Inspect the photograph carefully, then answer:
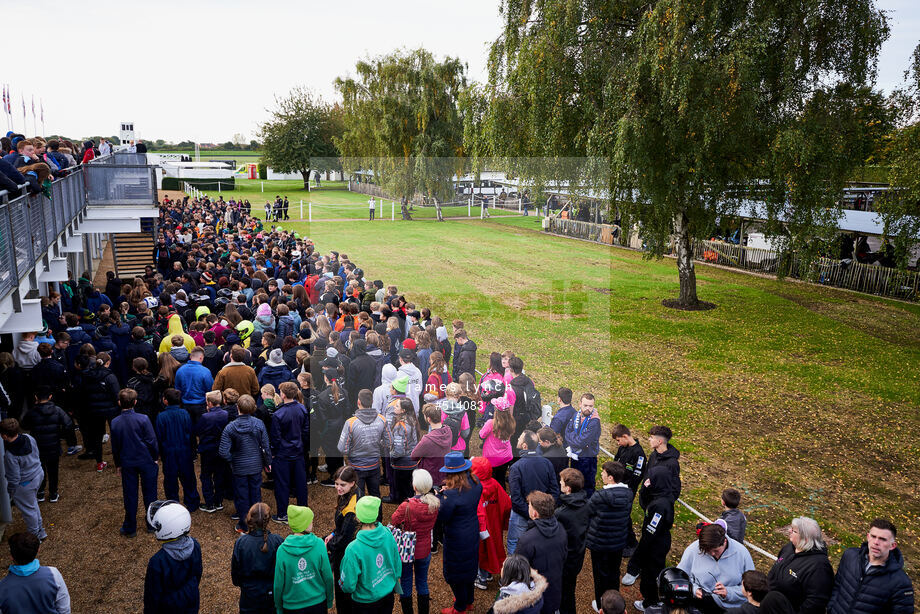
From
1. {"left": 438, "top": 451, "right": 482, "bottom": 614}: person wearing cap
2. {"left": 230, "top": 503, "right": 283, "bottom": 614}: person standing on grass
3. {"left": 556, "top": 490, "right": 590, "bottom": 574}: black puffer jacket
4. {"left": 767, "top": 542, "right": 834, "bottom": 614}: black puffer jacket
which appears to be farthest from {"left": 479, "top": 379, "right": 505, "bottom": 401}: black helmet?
{"left": 767, "top": 542, "right": 834, "bottom": 614}: black puffer jacket

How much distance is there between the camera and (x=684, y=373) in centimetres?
1323

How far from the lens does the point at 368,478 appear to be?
6633 millimetres

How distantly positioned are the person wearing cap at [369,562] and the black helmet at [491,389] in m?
3.24

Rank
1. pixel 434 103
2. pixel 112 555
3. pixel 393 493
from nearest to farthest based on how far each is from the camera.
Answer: pixel 112 555 → pixel 393 493 → pixel 434 103

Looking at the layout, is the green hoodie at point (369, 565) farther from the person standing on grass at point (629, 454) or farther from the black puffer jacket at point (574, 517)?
the person standing on grass at point (629, 454)

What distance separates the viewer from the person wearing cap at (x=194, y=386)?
25.0ft

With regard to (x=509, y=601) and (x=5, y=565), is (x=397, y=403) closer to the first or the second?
(x=509, y=601)

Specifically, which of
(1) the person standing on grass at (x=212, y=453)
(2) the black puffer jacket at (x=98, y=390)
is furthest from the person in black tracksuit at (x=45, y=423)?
(1) the person standing on grass at (x=212, y=453)

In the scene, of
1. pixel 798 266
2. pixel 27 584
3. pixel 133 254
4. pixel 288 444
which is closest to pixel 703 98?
pixel 798 266

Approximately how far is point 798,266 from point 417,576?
22274mm

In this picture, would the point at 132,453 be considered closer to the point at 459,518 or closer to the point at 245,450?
the point at 245,450

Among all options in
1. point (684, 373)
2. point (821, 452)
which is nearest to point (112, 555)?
point (821, 452)

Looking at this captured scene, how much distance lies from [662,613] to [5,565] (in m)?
6.47

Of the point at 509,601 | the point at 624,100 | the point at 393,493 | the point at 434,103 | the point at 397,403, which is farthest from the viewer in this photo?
the point at 434,103
